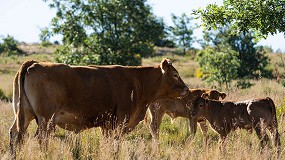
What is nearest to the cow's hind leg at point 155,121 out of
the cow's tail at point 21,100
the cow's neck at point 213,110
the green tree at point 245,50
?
the cow's neck at point 213,110

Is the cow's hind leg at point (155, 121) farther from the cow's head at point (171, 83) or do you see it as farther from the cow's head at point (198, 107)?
the cow's head at point (171, 83)

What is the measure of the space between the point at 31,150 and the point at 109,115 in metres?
1.86

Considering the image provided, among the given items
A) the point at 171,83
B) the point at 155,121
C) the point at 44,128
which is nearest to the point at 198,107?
the point at 155,121

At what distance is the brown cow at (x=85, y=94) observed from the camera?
729 centimetres

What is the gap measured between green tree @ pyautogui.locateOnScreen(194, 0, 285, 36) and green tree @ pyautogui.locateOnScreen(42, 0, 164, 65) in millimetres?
16024

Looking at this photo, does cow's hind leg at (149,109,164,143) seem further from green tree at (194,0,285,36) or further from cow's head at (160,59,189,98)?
green tree at (194,0,285,36)

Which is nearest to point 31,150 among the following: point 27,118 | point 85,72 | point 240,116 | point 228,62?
point 27,118

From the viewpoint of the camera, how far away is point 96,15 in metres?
28.2

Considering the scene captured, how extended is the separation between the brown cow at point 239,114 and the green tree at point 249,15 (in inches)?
86.1

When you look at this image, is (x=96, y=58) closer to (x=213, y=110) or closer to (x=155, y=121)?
(x=155, y=121)

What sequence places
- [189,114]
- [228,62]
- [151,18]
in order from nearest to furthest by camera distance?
1. [189,114]
2. [228,62]
3. [151,18]

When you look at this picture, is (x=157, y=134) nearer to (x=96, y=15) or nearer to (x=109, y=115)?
(x=109, y=115)

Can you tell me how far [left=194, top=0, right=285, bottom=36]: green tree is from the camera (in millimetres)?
10727

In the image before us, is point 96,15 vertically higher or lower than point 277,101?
higher
